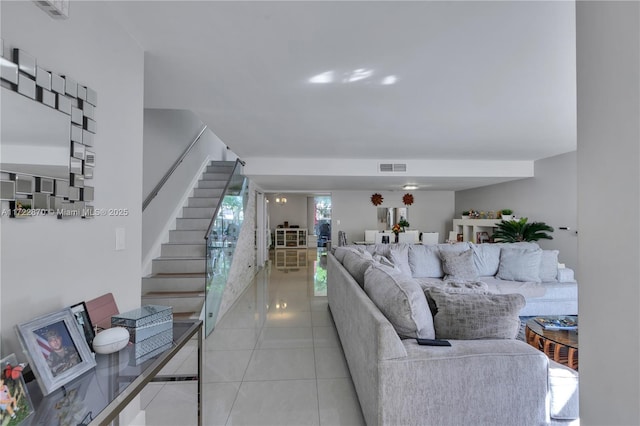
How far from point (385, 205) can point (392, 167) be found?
3724mm

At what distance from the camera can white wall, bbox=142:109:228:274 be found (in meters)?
4.09

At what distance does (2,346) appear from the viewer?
3.37 ft

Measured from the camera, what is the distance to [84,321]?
1235 mm

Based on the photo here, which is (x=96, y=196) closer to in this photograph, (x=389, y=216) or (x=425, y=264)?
(x=425, y=264)

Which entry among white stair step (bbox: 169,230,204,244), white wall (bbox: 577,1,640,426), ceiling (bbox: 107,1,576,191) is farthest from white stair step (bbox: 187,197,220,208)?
white wall (bbox: 577,1,640,426)

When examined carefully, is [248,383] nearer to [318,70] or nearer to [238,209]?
[318,70]

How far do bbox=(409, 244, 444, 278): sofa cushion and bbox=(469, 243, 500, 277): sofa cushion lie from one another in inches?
21.6

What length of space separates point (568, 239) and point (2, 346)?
6759 millimetres

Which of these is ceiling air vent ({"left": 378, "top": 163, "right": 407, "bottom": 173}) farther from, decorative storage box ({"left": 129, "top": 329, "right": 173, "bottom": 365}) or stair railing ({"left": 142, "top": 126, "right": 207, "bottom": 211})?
decorative storage box ({"left": 129, "top": 329, "right": 173, "bottom": 365})

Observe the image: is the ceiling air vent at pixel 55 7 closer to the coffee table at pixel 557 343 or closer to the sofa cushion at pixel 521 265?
the coffee table at pixel 557 343

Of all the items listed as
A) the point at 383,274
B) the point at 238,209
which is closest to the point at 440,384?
the point at 383,274

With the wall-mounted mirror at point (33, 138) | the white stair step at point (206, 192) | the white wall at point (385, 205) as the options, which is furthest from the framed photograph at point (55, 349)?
the white wall at point (385, 205)

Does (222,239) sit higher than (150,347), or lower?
higher

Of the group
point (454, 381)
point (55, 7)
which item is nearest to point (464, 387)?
point (454, 381)
